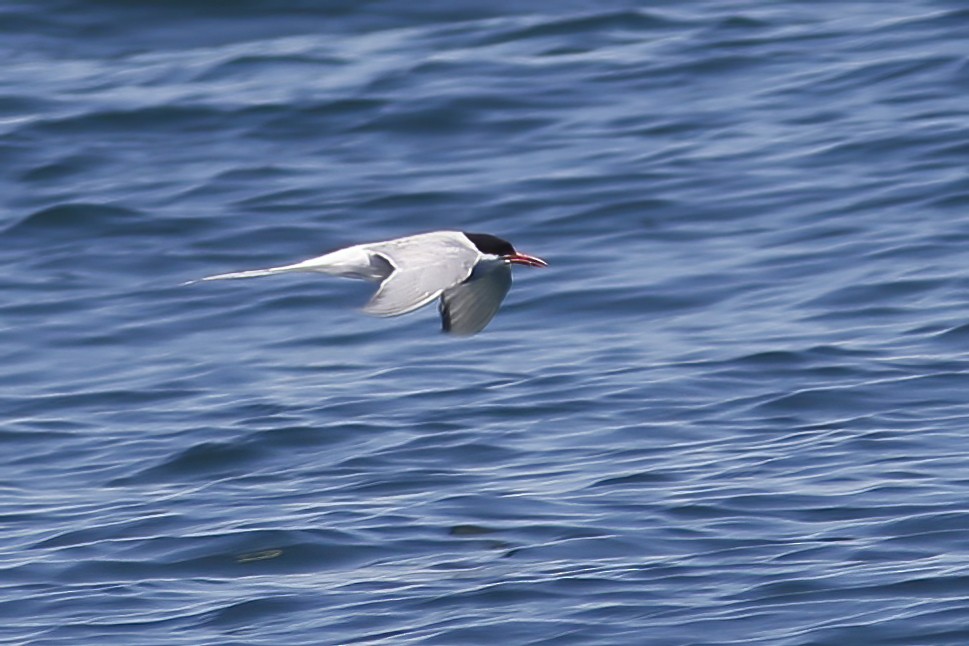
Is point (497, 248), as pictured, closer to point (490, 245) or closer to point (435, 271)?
point (490, 245)

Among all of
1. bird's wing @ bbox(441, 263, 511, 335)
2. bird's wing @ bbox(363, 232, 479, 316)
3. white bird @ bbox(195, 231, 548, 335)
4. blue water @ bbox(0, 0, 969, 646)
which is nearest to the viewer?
bird's wing @ bbox(363, 232, 479, 316)

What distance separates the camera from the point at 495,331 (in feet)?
35.2

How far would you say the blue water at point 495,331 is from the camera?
7539 millimetres

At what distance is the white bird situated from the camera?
6723 mm

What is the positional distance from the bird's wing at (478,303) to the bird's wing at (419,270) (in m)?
0.34

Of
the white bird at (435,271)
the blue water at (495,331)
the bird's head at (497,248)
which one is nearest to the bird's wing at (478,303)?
the white bird at (435,271)

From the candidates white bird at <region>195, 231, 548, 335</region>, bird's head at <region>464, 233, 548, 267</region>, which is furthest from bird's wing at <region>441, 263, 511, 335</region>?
bird's head at <region>464, 233, 548, 267</region>

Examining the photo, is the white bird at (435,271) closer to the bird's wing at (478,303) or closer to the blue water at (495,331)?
the bird's wing at (478,303)

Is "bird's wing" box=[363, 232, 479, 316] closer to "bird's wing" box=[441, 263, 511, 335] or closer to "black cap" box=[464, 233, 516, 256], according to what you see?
"black cap" box=[464, 233, 516, 256]

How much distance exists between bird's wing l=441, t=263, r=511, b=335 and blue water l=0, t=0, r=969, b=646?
2.68ft

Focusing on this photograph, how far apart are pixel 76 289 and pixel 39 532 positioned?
322cm

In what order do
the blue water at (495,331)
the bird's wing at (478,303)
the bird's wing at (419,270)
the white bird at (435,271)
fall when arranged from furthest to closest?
the bird's wing at (478,303), the blue water at (495,331), the white bird at (435,271), the bird's wing at (419,270)

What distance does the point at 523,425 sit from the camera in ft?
30.8

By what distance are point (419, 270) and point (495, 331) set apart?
3774 mm
